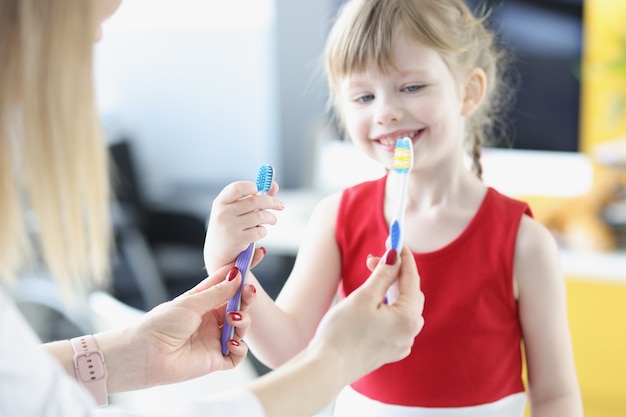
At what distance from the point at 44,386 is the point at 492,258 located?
55 cm

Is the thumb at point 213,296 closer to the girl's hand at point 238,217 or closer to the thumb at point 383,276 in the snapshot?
the girl's hand at point 238,217

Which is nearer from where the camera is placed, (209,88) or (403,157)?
(403,157)

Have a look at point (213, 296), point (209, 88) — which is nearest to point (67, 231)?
point (213, 296)

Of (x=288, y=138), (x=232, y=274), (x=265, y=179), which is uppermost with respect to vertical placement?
(x=265, y=179)

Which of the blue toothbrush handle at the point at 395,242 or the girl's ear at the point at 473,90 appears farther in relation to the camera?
the girl's ear at the point at 473,90

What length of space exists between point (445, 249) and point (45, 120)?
1.68ft

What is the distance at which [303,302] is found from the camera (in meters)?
1.09

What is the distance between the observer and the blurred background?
2297 millimetres

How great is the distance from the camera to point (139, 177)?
3.77 metres

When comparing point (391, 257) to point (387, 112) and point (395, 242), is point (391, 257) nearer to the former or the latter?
point (395, 242)

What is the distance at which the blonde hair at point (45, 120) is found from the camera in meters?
0.71

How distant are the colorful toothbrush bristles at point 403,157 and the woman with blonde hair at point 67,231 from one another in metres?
0.09

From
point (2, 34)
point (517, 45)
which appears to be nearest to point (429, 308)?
point (2, 34)

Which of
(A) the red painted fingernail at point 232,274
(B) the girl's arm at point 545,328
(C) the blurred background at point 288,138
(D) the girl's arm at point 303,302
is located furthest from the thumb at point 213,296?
(C) the blurred background at point 288,138
